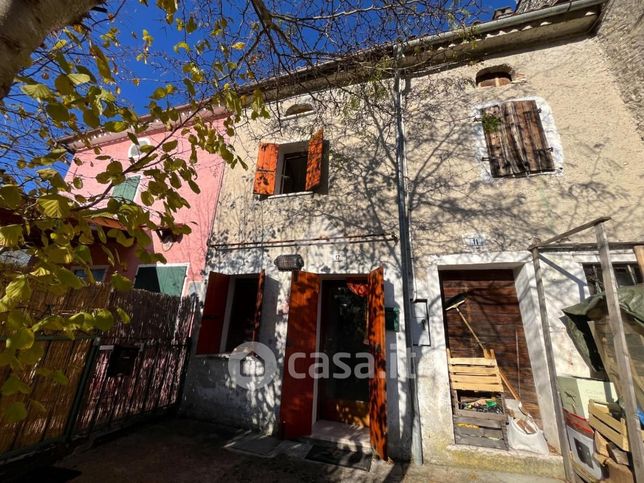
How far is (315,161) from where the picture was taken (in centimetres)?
593

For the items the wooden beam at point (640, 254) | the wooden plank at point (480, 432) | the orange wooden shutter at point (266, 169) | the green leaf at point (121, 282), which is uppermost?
the orange wooden shutter at point (266, 169)

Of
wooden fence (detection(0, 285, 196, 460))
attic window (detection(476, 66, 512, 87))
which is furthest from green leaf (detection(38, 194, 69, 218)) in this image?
attic window (detection(476, 66, 512, 87))

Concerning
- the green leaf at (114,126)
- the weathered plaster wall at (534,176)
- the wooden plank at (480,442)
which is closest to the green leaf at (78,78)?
the green leaf at (114,126)

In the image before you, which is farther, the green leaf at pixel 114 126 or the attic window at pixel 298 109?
the attic window at pixel 298 109

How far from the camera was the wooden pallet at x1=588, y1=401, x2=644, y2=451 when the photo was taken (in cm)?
274

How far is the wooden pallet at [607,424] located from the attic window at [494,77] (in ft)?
18.4

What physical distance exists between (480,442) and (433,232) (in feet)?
10.3

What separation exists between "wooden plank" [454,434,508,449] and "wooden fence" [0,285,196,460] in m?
4.90

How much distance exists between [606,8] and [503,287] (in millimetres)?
5390

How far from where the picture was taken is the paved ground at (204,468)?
3.29 m

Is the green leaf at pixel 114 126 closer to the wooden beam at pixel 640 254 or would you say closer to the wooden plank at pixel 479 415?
the wooden plank at pixel 479 415

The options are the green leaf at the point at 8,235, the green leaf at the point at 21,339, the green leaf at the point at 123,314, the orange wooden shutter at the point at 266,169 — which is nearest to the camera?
the green leaf at the point at 21,339

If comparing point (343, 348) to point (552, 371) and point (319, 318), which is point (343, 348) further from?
point (552, 371)

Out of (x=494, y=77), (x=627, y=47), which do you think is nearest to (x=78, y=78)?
(x=494, y=77)
